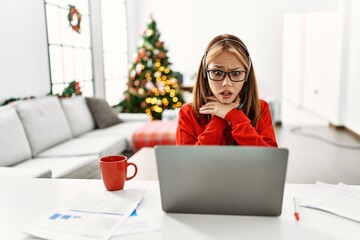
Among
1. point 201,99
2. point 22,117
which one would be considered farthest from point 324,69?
point 201,99

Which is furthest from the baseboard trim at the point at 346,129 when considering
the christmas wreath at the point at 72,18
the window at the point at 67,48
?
the christmas wreath at the point at 72,18

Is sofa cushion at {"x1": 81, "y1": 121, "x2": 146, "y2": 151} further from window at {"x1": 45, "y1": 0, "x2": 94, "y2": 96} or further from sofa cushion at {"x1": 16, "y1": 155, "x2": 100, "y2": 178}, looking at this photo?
sofa cushion at {"x1": 16, "y1": 155, "x2": 100, "y2": 178}

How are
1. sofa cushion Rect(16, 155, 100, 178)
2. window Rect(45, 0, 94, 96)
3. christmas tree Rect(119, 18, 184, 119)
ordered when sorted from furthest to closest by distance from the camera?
christmas tree Rect(119, 18, 184, 119)
window Rect(45, 0, 94, 96)
sofa cushion Rect(16, 155, 100, 178)

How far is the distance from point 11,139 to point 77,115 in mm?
1198

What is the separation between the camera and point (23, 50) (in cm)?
348

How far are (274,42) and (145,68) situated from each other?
232cm

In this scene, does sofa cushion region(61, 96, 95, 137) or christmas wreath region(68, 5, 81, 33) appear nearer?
sofa cushion region(61, 96, 95, 137)

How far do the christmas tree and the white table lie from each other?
4.45 meters

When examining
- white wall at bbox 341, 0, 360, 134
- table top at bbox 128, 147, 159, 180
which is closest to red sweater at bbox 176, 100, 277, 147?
table top at bbox 128, 147, 159, 180

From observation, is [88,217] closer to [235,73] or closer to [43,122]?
[235,73]

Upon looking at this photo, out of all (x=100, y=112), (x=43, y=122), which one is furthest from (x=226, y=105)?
(x=100, y=112)

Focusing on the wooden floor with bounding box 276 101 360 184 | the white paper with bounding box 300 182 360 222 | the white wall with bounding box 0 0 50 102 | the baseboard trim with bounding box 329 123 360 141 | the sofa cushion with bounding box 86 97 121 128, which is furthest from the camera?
the baseboard trim with bounding box 329 123 360 141

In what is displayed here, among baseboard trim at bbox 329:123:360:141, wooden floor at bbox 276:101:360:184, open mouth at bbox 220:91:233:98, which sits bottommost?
wooden floor at bbox 276:101:360:184

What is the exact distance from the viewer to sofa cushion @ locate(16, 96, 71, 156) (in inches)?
119
